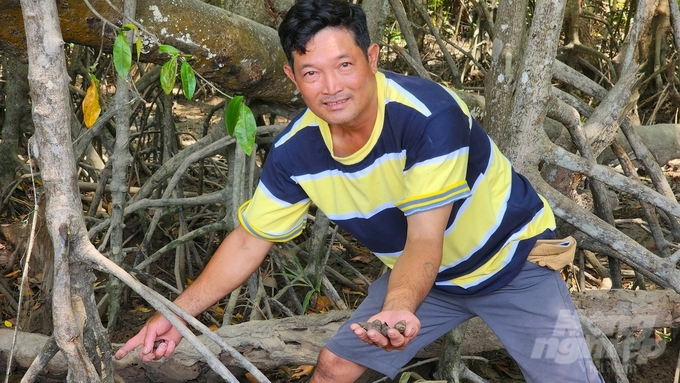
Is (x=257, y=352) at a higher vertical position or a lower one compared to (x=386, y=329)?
lower

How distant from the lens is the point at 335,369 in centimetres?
212

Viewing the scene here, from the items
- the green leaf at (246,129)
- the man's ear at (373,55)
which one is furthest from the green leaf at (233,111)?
the man's ear at (373,55)

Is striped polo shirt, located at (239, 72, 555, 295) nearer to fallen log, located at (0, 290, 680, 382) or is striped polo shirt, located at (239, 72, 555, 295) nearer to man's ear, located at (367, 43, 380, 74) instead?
man's ear, located at (367, 43, 380, 74)

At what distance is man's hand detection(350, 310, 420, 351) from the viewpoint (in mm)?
1385

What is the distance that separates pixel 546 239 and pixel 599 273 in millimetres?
1513

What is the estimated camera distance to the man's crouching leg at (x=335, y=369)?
212 cm

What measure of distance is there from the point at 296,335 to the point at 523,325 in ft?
2.59

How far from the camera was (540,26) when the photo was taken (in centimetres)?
254

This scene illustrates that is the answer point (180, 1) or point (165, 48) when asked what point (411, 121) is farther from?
point (180, 1)

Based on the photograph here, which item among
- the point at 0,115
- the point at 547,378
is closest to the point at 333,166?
the point at 547,378

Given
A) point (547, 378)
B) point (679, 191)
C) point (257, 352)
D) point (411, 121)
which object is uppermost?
point (411, 121)

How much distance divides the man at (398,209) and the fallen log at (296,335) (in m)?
0.38

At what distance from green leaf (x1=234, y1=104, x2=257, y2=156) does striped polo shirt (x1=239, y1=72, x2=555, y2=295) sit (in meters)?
0.15

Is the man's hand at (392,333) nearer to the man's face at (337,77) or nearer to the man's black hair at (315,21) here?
the man's face at (337,77)
